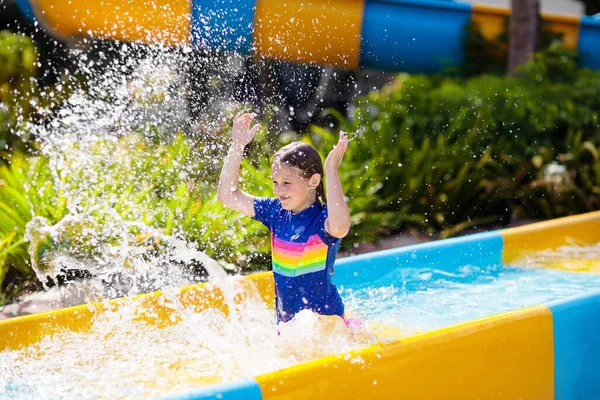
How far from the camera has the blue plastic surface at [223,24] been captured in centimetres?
591

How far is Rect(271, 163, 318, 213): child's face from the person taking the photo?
2.82 meters

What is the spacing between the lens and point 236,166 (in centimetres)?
301

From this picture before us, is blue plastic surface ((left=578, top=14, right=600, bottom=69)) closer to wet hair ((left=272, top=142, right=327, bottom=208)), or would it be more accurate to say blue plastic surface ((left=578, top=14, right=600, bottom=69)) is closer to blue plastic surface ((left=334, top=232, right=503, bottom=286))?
blue plastic surface ((left=334, top=232, right=503, bottom=286))

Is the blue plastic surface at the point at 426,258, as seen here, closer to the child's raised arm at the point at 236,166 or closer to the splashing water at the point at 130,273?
the splashing water at the point at 130,273

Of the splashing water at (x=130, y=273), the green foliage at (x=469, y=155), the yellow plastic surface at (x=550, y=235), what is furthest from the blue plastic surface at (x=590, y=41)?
the splashing water at (x=130, y=273)

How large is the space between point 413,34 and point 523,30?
0.99m

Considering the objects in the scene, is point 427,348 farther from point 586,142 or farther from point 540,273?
point 586,142

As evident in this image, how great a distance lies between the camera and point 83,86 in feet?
21.4

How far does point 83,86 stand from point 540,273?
3961mm

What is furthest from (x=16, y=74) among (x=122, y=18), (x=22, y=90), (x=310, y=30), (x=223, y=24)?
(x=310, y=30)

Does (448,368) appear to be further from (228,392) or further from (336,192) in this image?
(228,392)

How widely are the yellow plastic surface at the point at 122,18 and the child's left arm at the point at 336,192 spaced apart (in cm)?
330

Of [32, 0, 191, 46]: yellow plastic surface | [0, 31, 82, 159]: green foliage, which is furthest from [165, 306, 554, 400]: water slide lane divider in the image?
[0, 31, 82, 159]: green foliage

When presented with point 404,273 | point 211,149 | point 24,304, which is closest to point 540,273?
point 404,273
